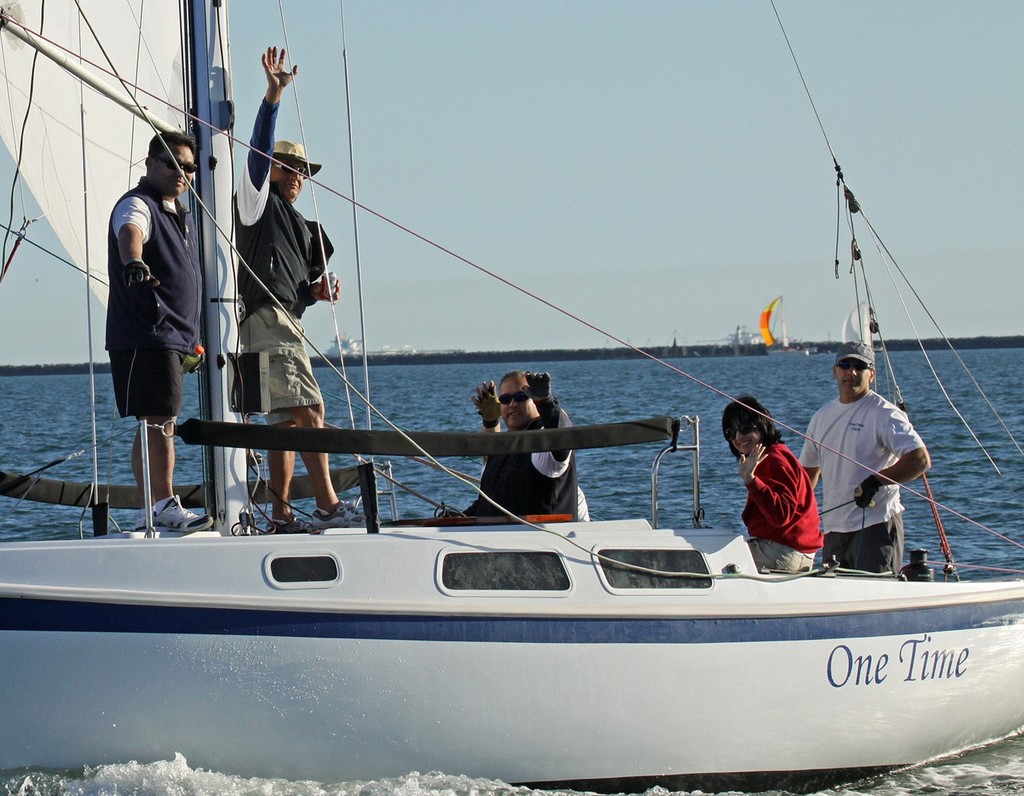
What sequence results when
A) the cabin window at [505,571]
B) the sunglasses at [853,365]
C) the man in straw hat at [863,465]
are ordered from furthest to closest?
the sunglasses at [853,365] < the man in straw hat at [863,465] < the cabin window at [505,571]

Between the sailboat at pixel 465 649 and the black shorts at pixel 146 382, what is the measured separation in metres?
0.40

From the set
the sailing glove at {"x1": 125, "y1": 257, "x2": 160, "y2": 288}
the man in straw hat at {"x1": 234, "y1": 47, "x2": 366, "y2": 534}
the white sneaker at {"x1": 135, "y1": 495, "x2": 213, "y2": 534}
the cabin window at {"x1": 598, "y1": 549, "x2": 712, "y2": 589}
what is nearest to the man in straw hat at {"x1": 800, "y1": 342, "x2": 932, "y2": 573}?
the cabin window at {"x1": 598, "y1": 549, "x2": 712, "y2": 589}

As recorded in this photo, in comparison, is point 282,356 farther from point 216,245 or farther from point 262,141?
point 262,141

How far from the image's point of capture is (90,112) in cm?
722

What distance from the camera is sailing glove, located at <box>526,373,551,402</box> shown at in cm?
657

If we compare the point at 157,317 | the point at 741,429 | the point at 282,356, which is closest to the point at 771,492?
the point at 741,429

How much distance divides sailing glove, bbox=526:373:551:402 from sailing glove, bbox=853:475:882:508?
1591mm

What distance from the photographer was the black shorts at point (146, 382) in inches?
239

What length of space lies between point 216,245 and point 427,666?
7.94ft

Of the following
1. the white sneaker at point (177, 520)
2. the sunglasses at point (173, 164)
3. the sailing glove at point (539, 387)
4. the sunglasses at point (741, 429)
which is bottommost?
the white sneaker at point (177, 520)

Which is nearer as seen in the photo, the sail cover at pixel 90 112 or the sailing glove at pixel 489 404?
the sailing glove at pixel 489 404

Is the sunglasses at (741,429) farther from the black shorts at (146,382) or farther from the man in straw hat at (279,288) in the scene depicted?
the black shorts at (146,382)

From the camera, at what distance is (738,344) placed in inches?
6732

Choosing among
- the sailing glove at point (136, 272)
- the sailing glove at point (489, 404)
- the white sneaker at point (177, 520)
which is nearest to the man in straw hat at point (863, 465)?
the sailing glove at point (489, 404)
